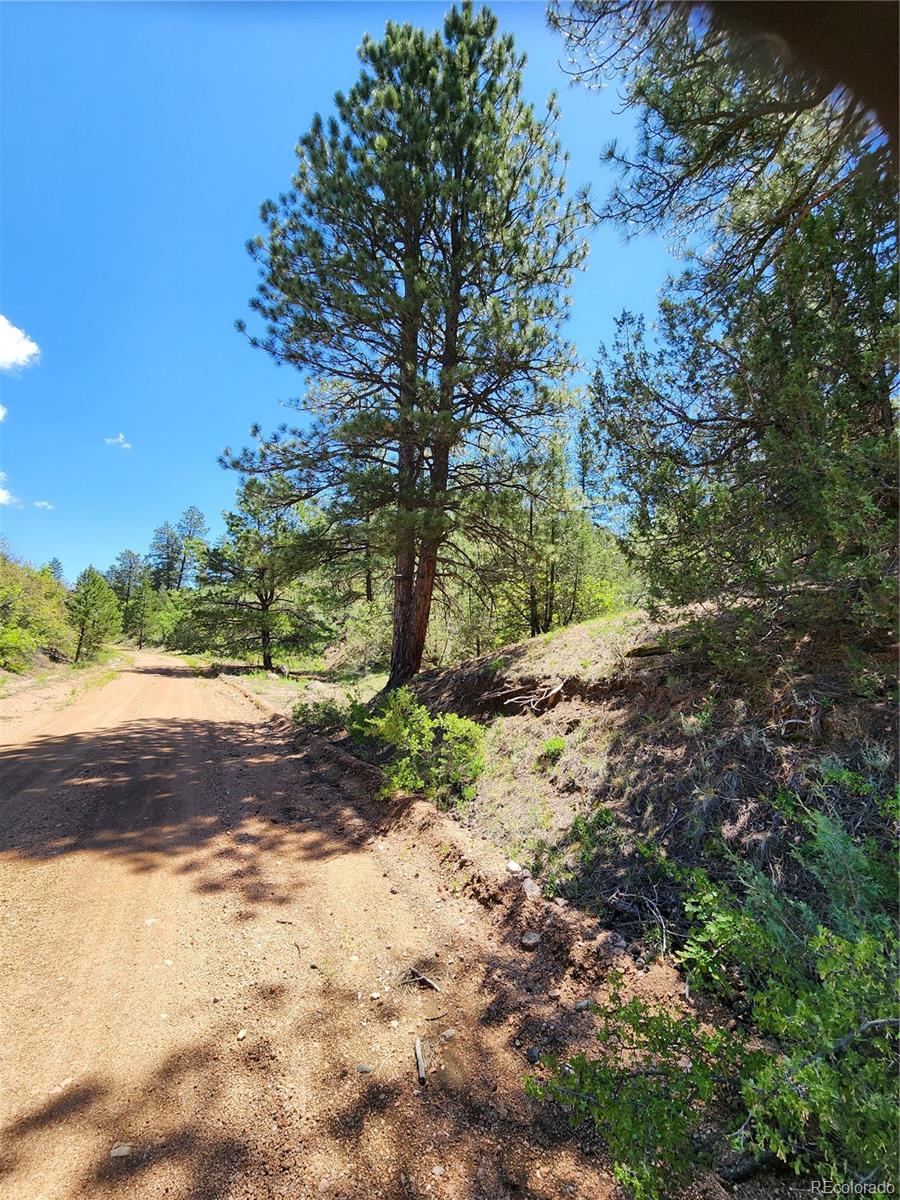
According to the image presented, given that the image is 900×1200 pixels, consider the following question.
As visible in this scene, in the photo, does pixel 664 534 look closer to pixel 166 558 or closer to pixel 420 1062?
pixel 420 1062

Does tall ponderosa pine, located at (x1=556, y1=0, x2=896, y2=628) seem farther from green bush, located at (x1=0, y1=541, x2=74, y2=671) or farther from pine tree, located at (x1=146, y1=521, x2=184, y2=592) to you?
pine tree, located at (x1=146, y1=521, x2=184, y2=592)

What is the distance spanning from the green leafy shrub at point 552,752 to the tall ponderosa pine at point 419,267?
3.64 meters

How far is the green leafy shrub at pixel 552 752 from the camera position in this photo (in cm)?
449

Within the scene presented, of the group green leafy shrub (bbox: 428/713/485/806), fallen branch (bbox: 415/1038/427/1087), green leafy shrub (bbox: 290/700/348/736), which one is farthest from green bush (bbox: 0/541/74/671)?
fallen branch (bbox: 415/1038/427/1087)

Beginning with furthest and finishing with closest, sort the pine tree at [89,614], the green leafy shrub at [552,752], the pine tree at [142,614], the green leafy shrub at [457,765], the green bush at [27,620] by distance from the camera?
the pine tree at [142,614] < the pine tree at [89,614] < the green bush at [27,620] < the green leafy shrub at [457,765] < the green leafy shrub at [552,752]

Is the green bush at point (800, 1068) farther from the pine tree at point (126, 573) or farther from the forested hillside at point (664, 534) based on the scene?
the pine tree at point (126, 573)

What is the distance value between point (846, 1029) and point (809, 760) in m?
1.74

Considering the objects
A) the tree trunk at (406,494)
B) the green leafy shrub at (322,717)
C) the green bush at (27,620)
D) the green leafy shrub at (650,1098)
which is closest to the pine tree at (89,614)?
the green bush at (27,620)

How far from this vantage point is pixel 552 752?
456 centimetres

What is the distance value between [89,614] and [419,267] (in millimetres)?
23073

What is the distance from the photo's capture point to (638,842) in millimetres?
3168

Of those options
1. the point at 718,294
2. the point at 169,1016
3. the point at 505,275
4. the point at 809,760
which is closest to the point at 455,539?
the point at 505,275

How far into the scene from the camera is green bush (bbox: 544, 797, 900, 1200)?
4.22ft

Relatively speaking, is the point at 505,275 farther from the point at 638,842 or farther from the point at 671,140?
the point at 638,842
